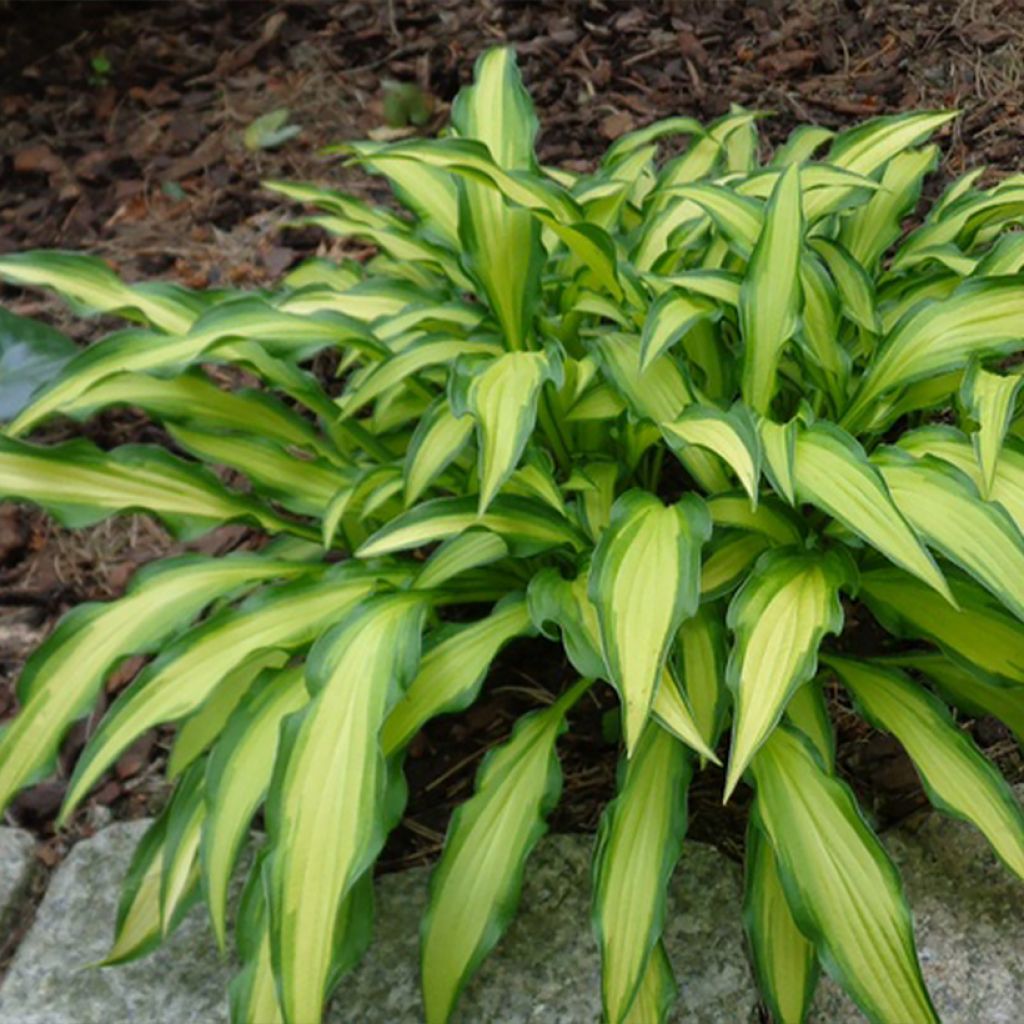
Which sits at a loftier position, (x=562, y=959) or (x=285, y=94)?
(x=285, y=94)

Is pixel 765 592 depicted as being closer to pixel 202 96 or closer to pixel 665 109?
pixel 665 109

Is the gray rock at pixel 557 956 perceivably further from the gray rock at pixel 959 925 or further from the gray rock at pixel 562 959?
the gray rock at pixel 959 925

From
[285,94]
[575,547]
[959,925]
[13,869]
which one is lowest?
[959,925]

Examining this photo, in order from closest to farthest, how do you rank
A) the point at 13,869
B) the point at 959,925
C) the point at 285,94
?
the point at 959,925 < the point at 13,869 < the point at 285,94

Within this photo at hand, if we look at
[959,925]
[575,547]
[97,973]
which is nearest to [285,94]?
[575,547]

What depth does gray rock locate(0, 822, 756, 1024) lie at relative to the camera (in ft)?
5.09

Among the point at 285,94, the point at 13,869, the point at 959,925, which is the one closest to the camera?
the point at 959,925

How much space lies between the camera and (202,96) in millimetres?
2949

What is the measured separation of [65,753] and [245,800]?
0.61 m

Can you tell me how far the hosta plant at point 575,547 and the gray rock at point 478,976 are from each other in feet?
0.27

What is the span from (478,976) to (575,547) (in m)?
0.52

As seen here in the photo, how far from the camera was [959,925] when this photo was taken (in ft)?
5.14

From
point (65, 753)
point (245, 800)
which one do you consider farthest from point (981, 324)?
point (65, 753)

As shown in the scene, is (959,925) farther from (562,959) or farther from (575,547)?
(575,547)
